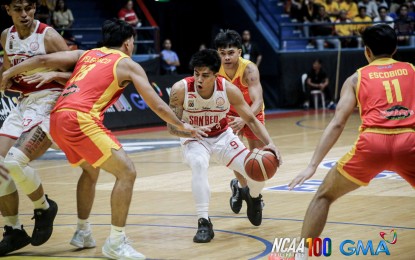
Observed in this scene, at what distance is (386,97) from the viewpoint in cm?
632

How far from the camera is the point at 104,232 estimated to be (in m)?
8.23

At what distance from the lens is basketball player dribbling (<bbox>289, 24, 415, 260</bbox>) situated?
6164 millimetres

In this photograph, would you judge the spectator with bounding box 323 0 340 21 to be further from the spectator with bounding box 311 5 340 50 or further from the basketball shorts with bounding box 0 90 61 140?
the basketball shorts with bounding box 0 90 61 140

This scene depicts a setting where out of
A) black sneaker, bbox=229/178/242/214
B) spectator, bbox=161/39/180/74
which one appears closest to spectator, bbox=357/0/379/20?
spectator, bbox=161/39/180/74

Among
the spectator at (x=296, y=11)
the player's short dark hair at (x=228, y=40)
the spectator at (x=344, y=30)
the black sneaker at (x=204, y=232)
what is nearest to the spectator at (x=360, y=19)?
the spectator at (x=344, y=30)

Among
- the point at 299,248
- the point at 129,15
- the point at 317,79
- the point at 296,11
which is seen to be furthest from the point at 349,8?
the point at 299,248

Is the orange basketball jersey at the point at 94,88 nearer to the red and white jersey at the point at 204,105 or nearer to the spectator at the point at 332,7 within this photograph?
the red and white jersey at the point at 204,105

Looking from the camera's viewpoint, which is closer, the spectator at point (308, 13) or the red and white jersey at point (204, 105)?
the red and white jersey at point (204, 105)

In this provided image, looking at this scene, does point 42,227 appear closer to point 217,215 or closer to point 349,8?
point 217,215

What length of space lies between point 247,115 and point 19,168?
2234mm

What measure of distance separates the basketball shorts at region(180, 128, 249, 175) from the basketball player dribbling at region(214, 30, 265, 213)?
2.01ft

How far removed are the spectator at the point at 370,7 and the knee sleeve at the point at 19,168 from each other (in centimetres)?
2071

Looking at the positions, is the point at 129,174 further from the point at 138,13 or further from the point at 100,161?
the point at 138,13

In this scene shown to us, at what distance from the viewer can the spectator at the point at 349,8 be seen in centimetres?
2636
